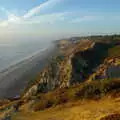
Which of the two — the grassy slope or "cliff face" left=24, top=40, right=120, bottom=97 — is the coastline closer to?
"cliff face" left=24, top=40, right=120, bottom=97

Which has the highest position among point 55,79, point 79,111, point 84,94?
point 84,94

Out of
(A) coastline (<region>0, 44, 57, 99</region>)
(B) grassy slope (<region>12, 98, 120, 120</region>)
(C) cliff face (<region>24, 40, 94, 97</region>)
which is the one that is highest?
(B) grassy slope (<region>12, 98, 120, 120</region>)

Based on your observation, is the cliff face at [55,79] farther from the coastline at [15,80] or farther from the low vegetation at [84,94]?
Answer: the low vegetation at [84,94]

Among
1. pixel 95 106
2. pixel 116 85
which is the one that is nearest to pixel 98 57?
pixel 116 85

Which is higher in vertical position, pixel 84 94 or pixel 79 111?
pixel 84 94

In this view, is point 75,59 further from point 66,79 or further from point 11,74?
point 11,74

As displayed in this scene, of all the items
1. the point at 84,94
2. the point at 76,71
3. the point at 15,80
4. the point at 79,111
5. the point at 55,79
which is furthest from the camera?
the point at 15,80

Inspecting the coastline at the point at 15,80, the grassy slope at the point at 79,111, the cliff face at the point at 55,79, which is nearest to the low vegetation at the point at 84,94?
the grassy slope at the point at 79,111

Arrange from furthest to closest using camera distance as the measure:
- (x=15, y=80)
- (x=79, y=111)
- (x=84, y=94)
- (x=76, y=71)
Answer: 1. (x=15, y=80)
2. (x=76, y=71)
3. (x=84, y=94)
4. (x=79, y=111)

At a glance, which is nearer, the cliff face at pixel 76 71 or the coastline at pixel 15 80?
the cliff face at pixel 76 71

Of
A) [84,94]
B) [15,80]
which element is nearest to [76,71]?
[84,94]

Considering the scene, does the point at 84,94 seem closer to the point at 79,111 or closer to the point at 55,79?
the point at 79,111

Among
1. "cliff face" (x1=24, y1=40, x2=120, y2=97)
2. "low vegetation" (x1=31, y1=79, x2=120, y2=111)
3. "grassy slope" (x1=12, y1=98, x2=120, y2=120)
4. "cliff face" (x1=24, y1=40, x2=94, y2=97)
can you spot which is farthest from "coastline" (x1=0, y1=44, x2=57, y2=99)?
"grassy slope" (x1=12, y1=98, x2=120, y2=120)
